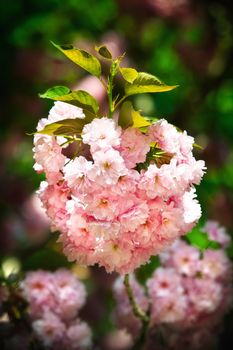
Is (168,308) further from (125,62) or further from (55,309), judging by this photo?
(125,62)

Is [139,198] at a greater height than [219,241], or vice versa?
[139,198]

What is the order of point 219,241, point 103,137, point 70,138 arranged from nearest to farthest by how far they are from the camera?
point 103,137 → point 70,138 → point 219,241

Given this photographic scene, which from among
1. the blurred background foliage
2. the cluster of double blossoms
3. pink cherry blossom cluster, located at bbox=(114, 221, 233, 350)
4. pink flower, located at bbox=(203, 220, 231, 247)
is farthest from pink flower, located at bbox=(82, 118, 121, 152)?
the blurred background foliage

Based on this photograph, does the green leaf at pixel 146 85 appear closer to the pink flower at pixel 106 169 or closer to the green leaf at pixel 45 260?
the pink flower at pixel 106 169

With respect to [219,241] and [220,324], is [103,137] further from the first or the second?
[220,324]

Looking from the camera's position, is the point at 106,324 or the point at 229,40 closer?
the point at 106,324

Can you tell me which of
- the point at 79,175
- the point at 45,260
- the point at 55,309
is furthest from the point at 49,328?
the point at 79,175

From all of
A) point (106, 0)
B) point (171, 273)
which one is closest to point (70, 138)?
point (171, 273)

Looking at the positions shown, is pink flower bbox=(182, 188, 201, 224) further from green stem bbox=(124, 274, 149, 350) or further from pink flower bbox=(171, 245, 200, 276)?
pink flower bbox=(171, 245, 200, 276)
